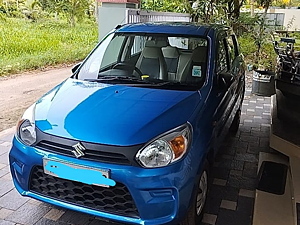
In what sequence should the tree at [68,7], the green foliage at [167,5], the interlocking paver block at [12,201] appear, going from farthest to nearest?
the tree at [68,7] < the green foliage at [167,5] < the interlocking paver block at [12,201]

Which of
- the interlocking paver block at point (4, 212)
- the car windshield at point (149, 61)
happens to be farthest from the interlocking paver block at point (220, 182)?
the interlocking paver block at point (4, 212)

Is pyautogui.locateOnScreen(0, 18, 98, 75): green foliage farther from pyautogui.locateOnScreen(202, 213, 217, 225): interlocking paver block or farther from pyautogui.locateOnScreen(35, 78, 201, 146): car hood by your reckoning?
pyautogui.locateOnScreen(202, 213, 217, 225): interlocking paver block

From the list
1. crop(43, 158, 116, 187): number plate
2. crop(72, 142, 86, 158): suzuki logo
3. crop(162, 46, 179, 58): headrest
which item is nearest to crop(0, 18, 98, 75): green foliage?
crop(162, 46, 179, 58): headrest

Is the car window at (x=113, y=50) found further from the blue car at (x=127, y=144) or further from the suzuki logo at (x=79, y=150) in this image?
the suzuki logo at (x=79, y=150)

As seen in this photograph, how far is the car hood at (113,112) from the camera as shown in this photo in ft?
6.72

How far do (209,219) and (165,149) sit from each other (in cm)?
89

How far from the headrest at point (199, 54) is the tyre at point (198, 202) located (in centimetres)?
101

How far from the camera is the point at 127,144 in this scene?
6.46 ft

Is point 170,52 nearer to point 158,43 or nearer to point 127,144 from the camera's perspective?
point 158,43

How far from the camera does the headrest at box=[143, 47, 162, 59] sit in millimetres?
3102

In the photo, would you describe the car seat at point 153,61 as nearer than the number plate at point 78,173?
No

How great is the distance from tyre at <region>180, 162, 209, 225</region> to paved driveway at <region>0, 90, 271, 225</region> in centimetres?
16

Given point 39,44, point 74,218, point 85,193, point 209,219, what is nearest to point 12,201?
point 74,218

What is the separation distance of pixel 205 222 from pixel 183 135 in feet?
2.75
